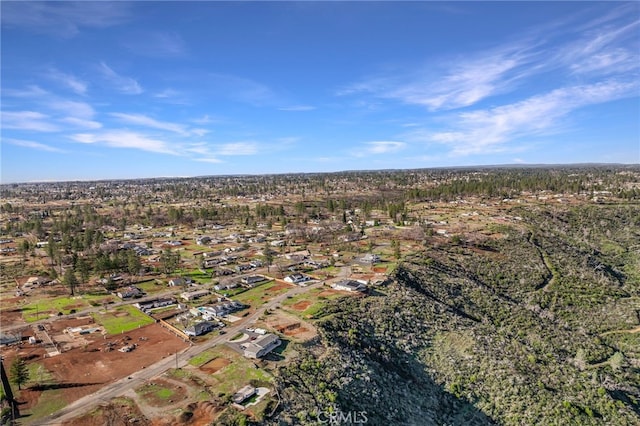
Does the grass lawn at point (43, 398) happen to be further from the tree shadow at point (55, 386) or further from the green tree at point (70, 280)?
the green tree at point (70, 280)

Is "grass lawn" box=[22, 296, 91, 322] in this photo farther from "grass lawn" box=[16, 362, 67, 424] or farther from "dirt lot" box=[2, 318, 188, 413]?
"grass lawn" box=[16, 362, 67, 424]

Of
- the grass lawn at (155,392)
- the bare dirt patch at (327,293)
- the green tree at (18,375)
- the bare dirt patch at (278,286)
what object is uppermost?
the green tree at (18,375)

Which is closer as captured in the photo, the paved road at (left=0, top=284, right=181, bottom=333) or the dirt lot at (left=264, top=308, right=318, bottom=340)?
the dirt lot at (left=264, top=308, right=318, bottom=340)

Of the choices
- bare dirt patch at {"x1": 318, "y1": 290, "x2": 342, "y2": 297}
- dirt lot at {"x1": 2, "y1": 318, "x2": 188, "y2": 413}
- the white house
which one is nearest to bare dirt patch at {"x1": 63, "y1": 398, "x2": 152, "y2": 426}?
dirt lot at {"x1": 2, "y1": 318, "x2": 188, "y2": 413}

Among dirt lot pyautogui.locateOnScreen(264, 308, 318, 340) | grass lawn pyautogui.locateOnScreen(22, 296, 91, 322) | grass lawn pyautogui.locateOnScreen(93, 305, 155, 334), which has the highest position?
grass lawn pyautogui.locateOnScreen(22, 296, 91, 322)

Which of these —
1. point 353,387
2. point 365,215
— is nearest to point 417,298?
point 353,387

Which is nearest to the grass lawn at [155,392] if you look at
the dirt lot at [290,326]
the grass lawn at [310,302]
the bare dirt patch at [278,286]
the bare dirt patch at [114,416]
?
the bare dirt patch at [114,416]

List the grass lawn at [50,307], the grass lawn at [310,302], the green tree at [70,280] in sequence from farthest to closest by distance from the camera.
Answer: the green tree at [70,280], the grass lawn at [50,307], the grass lawn at [310,302]

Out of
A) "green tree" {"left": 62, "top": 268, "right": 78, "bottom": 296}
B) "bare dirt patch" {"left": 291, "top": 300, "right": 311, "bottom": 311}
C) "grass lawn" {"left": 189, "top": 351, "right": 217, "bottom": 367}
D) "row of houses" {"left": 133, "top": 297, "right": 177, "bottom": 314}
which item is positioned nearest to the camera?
"grass lawn" {"left": 189, "top": 351, "right": 217, "bottom": 367}
